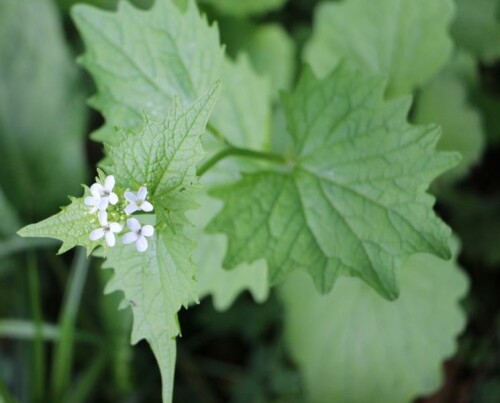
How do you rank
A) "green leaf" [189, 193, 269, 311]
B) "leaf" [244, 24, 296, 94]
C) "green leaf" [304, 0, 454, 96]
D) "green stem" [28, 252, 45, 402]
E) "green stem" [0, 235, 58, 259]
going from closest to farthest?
"green leaf" [189, 193, 269, 311] < "green leaf" [304, 0, 454, 96] < "green stem" [28, 252, 45, 402] < "green stem" [0, 235, 58, 259] < "leaf" [244, 24, 296, 94]

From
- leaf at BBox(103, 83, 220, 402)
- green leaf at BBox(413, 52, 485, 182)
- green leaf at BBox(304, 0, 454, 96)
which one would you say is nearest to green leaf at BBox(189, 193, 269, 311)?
leaf at BBox(103, 83, 220, 402)

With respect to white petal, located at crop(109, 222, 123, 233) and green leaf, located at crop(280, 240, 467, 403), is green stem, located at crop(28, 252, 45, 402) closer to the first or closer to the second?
green leaf, located at crop(280, 240, 467, 403)

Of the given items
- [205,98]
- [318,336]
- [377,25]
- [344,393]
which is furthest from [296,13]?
[205,98]

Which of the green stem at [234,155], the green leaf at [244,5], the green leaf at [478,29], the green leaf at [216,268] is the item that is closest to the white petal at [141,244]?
the green stem at [234,155]

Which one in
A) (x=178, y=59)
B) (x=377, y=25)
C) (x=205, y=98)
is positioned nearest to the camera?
(x=205, y=98)

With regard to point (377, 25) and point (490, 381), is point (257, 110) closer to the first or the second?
point (377, 25)

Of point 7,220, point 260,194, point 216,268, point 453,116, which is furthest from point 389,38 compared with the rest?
point 7,220

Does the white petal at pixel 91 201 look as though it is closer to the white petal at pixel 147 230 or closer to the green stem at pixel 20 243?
the white petal at pixel 147 230
